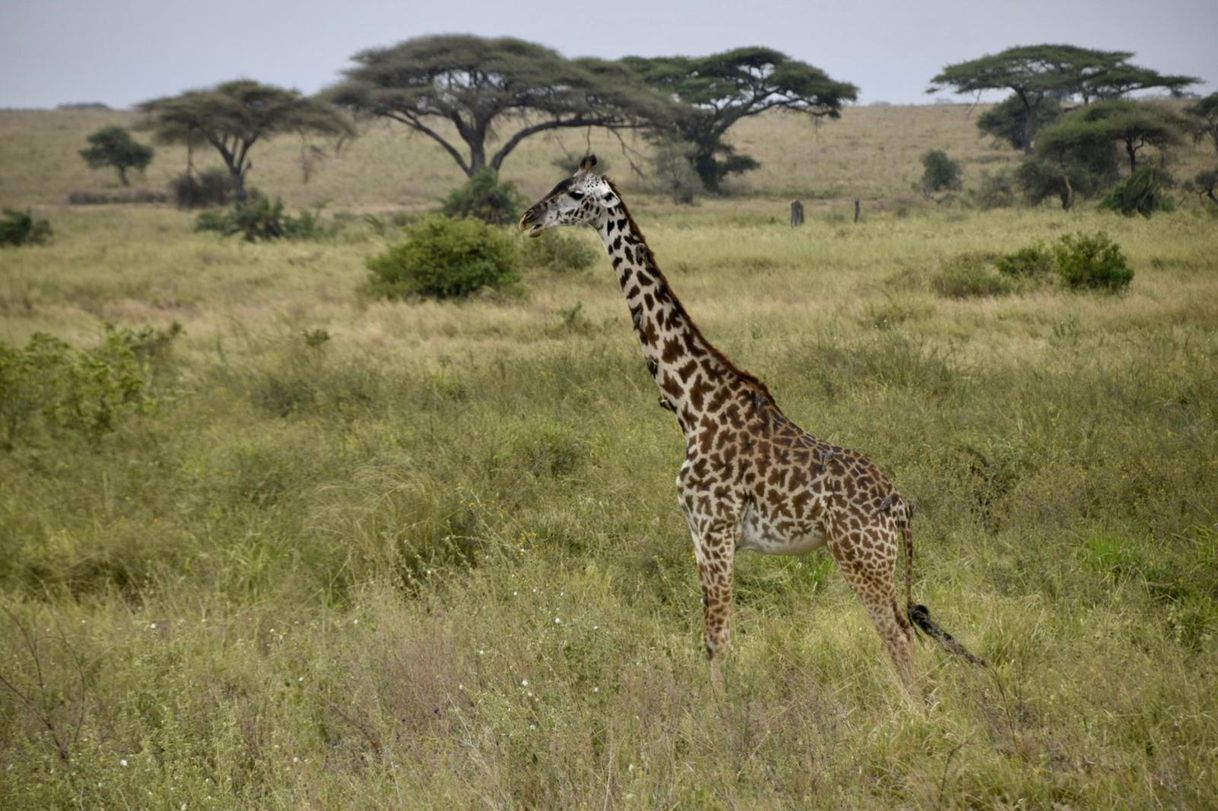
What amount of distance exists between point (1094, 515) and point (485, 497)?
3.74 m

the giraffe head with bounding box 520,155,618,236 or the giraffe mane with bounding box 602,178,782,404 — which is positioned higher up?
the giraffe head with bounding box 520,155,618,236

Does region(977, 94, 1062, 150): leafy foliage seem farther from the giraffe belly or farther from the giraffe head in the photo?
the giraffe belly

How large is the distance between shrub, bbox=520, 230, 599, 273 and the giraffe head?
45.8 ft

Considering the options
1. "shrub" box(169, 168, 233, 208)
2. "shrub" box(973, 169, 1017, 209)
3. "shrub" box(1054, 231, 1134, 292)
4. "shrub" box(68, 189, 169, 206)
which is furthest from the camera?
"shrub" box(68, 189, 169, 206)

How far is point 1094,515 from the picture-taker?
6.48 m

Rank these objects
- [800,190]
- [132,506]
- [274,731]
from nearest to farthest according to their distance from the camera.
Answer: [274,731], [132,506], [800,190]

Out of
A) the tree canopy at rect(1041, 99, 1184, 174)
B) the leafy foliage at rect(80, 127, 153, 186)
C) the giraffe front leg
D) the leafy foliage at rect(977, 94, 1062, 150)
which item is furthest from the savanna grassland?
the leafy foliage at rect(977, 94, 1062, 150)

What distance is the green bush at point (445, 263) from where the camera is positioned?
1673 cm

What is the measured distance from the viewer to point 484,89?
38.9m

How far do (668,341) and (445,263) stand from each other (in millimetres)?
12318

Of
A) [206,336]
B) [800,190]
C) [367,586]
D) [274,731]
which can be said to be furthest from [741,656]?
[800,190]

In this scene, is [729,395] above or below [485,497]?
above

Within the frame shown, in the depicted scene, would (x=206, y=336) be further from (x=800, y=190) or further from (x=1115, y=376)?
(x=800, y=190)

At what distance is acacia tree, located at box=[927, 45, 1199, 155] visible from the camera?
43.8 metres
